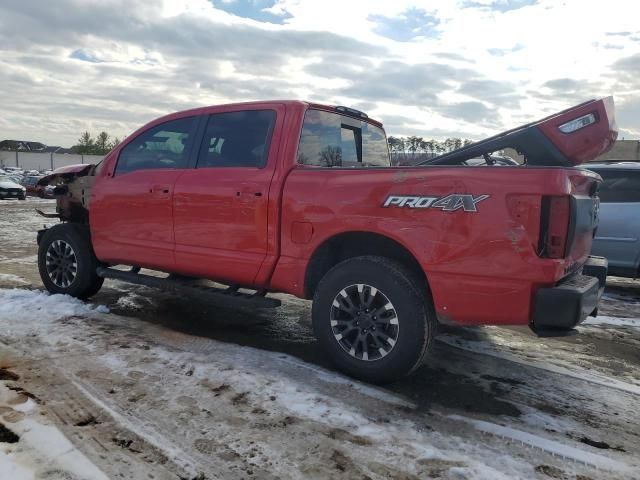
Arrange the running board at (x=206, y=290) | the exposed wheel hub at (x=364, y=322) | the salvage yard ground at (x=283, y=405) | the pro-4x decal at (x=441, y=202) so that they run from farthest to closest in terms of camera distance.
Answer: the running board at (x=206, y=290), the exposed wheel hub at (x=364, y=322), the pro-4x decal at (x=441, y=202), the salvage yard ground at (x=283, y=405)

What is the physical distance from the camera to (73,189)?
226 inches

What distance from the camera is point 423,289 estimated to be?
11.6 feet

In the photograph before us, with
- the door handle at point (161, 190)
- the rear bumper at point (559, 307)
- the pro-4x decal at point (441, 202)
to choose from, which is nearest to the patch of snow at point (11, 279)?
the door handle at point (161, 190)

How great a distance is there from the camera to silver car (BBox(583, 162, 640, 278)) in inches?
258

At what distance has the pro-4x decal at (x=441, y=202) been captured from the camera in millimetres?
3143

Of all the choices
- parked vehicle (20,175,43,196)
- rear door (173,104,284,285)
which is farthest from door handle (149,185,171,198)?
parked vehicle (20,175,43,196)

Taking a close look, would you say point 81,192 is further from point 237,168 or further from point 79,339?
point 237,168

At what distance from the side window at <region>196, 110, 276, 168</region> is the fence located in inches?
3000

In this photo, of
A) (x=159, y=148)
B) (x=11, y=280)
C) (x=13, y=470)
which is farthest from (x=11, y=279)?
(x=13, y=470)

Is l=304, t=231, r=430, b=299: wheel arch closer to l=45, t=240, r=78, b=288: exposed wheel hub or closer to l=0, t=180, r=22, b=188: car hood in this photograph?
l=45, t=240, r=78, b=288: exposed wheel hub

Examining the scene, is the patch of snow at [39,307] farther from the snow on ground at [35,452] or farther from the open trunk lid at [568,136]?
the open trunk lid at [568,136]

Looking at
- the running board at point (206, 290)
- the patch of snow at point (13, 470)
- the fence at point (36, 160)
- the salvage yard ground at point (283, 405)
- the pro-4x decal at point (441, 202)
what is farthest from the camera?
the fence at point (36, 160)

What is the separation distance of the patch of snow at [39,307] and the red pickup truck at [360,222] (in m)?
0.42

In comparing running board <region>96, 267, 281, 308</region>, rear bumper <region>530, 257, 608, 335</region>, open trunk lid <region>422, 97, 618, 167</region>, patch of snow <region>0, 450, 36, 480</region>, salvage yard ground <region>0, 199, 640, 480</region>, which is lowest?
patch of snow <region>0, 450, 36, 480</region>
